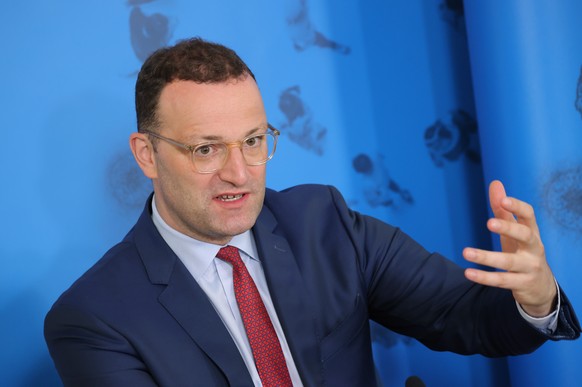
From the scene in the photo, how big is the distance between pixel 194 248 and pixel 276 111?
724mm

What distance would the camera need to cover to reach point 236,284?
1670 mm

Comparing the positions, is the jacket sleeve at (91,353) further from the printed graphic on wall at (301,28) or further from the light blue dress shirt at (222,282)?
the printed graphic on wall at (301,28)

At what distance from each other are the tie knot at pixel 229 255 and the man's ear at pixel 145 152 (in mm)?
244

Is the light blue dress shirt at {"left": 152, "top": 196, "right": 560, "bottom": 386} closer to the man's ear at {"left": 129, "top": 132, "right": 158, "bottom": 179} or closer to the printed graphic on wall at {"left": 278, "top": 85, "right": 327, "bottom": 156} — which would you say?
the man's ear at {"left": 129, "top": 132, "right": 158, "bottom": 179}

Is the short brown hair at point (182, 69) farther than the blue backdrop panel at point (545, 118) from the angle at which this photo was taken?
No

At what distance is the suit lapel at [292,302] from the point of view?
168 centimetres

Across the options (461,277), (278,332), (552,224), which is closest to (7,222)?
(278,332)

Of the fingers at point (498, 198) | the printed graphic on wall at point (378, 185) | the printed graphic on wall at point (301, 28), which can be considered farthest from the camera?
the printed graphic on wall at point (378, 185)

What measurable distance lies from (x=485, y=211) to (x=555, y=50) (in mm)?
632

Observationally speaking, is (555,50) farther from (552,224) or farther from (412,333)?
(412,333)

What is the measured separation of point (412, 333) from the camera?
1.87m

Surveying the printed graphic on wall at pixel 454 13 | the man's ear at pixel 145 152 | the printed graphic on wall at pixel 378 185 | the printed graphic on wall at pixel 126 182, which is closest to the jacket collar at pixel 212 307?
the man's ear at pixel 145 152

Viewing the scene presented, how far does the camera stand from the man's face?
1582 millimetres

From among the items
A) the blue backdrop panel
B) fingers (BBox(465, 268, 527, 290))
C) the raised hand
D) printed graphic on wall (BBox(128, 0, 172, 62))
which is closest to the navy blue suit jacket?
the raised hand
